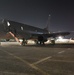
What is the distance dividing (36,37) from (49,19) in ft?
73.4

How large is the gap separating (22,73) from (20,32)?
24536 millimetres

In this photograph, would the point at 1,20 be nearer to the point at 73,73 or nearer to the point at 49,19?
the point at 73,73

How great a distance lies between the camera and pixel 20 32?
31.3 metres

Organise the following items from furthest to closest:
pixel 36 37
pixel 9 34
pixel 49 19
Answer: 1. pixel 49 19
2. pixel 36 37
3. pixel 9 34

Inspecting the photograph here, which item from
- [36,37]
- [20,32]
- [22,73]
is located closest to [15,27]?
[20,32]

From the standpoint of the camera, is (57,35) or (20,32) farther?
(57,35)

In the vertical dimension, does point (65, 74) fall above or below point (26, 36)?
below

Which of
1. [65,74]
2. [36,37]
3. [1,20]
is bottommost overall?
[65,74]

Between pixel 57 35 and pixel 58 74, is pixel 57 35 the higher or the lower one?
the higher one

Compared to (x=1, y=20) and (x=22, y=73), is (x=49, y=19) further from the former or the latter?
(x=22, y=73)

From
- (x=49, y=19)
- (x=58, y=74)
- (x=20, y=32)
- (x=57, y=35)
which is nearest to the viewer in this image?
(x=58, y=74)

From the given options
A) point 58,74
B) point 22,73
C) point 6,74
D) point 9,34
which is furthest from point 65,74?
point 9,34

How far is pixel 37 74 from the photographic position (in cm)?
680

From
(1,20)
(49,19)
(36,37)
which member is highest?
(49,19)
